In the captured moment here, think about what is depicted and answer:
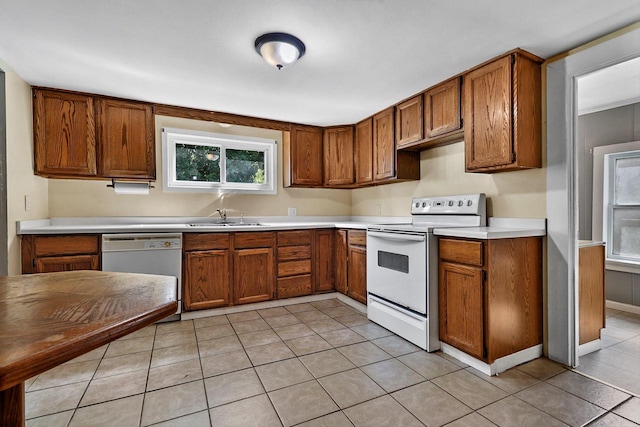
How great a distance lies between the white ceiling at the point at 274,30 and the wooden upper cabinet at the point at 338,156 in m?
1.11

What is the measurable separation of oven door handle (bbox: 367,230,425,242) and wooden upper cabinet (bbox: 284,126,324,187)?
137 centimetres

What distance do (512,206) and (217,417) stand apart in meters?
2.44

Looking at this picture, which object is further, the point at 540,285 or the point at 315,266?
the point at 315,266

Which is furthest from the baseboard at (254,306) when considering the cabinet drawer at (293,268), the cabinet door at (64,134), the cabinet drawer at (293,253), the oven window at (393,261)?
the cabinet door at (64,134)

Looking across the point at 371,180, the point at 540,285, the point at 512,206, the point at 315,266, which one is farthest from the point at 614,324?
the point at 315,266

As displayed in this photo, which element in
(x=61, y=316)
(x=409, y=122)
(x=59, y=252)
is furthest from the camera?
(x=409, y=122)

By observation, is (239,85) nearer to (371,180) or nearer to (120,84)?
(120,84)

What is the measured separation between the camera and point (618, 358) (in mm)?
2275

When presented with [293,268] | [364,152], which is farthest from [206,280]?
[364,152]

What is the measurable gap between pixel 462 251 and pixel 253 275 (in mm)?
2056

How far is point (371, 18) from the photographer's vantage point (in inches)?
73.5

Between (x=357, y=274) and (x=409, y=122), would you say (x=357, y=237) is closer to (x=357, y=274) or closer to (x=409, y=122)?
(x=357, y=274)

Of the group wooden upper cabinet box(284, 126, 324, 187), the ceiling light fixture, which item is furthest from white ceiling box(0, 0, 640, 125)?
wooden upper cabinet box(284, 126, 324, 187)

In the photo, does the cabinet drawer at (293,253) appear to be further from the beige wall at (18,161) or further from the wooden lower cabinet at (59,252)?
the beige wall at (18,161)
